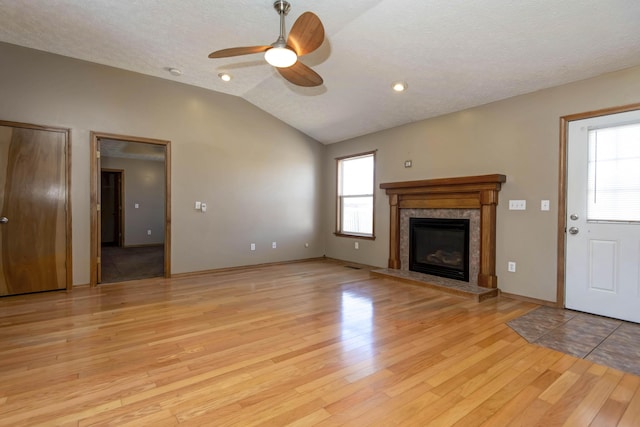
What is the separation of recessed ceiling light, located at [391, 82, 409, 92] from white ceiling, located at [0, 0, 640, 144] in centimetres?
8

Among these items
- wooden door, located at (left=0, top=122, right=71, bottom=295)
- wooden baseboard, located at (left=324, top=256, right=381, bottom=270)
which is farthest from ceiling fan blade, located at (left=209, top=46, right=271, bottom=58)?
wooden baseboard, located at (left=324, top=256, right=381, bottom=270)

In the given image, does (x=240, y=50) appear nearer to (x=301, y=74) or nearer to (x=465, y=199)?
(x=301, y=74)

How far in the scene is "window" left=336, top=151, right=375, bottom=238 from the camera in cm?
591

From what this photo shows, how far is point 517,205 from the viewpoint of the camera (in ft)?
12.7

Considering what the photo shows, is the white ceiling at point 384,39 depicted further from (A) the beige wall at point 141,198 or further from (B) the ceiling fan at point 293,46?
(A) the beige wall at point 141,198

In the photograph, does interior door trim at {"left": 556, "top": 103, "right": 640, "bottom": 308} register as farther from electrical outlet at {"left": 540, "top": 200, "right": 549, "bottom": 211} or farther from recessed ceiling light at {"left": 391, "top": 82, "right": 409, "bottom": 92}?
recessed ceiling light at {"left": 391, "top": 82, "right": 409, "bottom": 92}

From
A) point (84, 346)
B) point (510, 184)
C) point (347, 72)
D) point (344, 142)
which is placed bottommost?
point (84, 346)

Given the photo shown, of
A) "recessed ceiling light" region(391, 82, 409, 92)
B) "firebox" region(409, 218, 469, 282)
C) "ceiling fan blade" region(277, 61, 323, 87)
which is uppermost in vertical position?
"recessed ceiling light" region(391, 82, 409, 92)

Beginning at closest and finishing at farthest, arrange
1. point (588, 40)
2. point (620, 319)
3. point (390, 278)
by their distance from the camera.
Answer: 1. point (588, 40)
2. point (620, 319)
3. point (390, 278)

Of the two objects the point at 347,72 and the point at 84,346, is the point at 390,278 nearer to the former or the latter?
the point at 347,72

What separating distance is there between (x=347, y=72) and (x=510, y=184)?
8.22 ft

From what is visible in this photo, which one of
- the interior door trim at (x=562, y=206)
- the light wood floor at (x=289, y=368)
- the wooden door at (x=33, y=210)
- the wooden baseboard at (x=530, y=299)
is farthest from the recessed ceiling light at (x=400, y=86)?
the wooden door at (x=33, y=210)

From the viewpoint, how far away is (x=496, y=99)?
402 centimetres

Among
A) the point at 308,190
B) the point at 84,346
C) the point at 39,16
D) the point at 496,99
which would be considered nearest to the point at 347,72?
the point at 496,99
